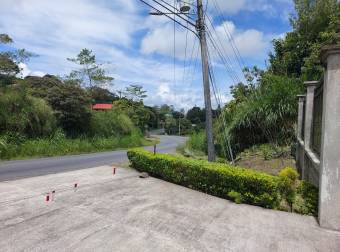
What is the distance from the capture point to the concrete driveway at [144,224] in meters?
3.87

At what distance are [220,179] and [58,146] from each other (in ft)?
40.0

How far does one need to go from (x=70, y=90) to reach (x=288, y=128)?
14.3m

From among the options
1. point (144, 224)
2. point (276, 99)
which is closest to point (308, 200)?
point (144, 224)

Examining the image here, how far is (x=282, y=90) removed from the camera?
1093 centimetres

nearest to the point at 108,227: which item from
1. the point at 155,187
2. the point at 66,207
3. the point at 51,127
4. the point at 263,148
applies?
the point at 66,207

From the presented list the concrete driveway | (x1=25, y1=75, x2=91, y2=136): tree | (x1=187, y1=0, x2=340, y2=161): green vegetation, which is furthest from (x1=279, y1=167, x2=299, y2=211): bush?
(x1=25, y1=75, x2=91, y2=136): tree

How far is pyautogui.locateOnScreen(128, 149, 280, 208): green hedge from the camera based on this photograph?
556 centimetres

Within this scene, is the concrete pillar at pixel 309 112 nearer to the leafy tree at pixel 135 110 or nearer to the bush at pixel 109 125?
the bush at pixel 109 125

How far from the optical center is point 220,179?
6348mm

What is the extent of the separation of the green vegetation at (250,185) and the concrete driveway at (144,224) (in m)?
0.24

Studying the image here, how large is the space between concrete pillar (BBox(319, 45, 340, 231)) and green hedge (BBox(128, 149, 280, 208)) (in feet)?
3.70

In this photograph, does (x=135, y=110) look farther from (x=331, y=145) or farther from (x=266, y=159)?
(x=331, y=145)

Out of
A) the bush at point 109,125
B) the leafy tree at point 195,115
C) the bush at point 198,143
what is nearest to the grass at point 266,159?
the bush at point 198,143

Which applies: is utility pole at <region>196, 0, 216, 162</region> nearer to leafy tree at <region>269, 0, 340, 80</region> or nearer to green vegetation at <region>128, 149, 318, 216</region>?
green vegetation at <region>128, 149, 318, 216</region>
